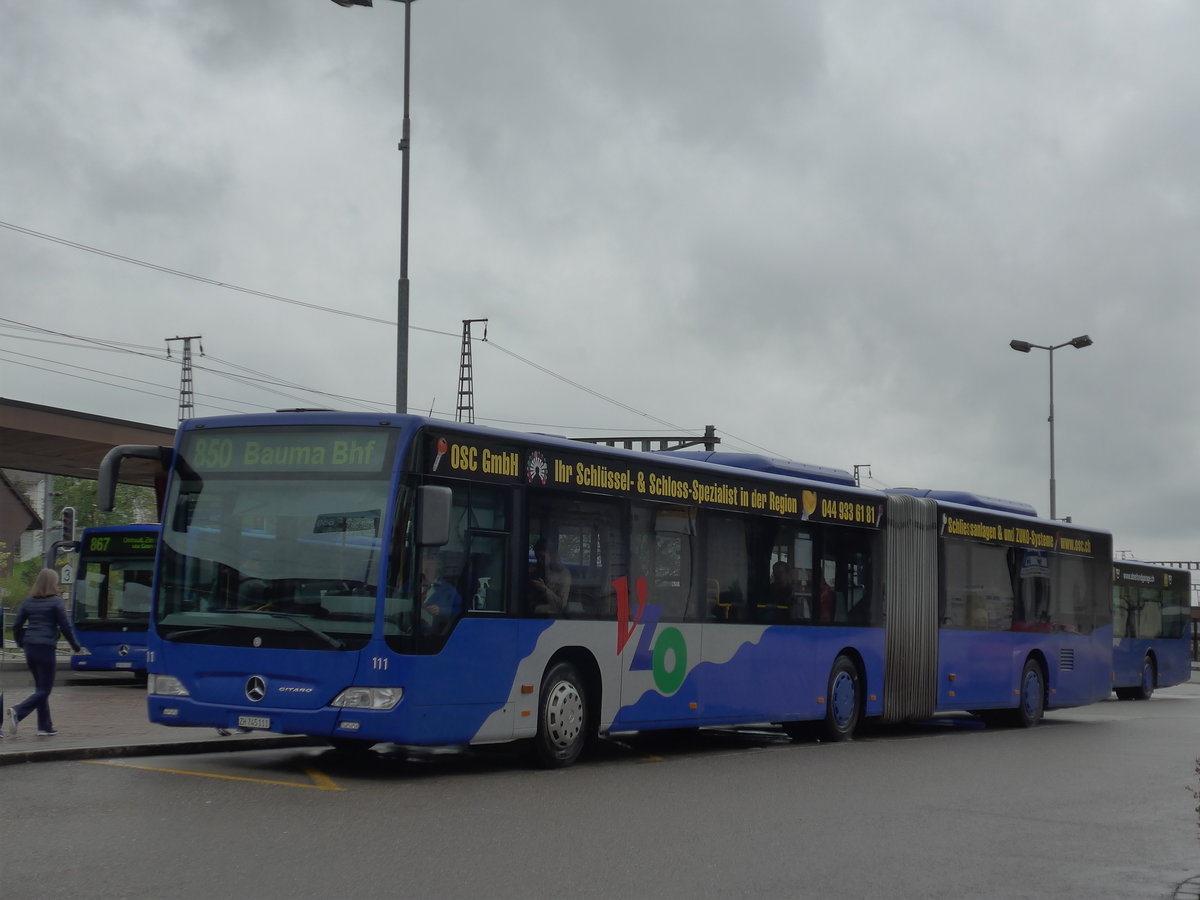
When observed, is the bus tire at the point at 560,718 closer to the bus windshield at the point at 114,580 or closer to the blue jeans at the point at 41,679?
the blue jeans at the point at 41,679

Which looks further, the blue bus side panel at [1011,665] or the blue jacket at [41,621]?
the blue bus side panel at [1011,665]

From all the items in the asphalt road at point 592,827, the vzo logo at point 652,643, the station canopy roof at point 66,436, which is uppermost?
the station canopy roof at point 66,436

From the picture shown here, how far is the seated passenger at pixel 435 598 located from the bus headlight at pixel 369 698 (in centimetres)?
56

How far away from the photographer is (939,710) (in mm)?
20781

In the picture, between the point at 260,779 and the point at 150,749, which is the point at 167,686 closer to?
the point at 150,749

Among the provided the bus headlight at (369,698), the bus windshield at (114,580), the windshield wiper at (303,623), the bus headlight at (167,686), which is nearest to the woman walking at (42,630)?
the bus headlight at (167,686)

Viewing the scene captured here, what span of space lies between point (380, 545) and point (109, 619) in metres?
18.8

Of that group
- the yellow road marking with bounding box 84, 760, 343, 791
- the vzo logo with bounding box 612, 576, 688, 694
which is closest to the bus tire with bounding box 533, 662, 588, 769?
the vzo logo with bounding box 612, 576, 688, 694

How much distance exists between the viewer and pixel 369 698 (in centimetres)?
1215

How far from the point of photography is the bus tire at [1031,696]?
22969 mm

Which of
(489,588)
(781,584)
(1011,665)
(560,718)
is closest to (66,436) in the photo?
(1011,665)

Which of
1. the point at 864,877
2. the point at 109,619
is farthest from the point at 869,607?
the point at 109,619

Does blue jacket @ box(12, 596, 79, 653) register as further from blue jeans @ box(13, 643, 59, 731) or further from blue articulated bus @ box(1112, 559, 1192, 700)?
blue articulated bus @ box(1112, 559, 1192, 700)

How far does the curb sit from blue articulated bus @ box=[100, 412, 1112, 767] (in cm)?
92
